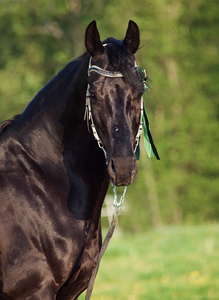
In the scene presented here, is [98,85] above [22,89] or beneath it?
above

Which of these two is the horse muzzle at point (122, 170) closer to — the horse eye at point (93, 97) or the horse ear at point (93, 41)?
the horse eye at point (93, 97)

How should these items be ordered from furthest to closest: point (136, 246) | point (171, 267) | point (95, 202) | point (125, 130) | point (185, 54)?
point (185, 54) < point (136, 246) < point (171, 267) < point (95, 202) < point (125, 130)

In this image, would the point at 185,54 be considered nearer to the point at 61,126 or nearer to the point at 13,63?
the point at 13,63

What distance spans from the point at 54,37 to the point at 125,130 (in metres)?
26.7

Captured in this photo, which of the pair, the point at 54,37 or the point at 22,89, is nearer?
the point at 22,89

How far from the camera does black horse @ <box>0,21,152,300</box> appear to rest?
4.18m

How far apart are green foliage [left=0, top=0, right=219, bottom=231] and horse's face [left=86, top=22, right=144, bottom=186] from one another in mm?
22532

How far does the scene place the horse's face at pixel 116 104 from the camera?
4031 mm

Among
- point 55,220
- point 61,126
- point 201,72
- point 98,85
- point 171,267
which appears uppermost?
point 98,85

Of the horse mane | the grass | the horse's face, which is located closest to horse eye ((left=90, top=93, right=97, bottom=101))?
the horse's face

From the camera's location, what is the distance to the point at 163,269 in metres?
11.3

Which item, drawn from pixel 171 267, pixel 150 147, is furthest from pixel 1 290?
pixel 171 267

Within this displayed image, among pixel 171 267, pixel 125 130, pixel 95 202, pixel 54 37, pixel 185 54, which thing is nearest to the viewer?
pixel 125 130

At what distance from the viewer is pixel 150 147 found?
5.09 m
